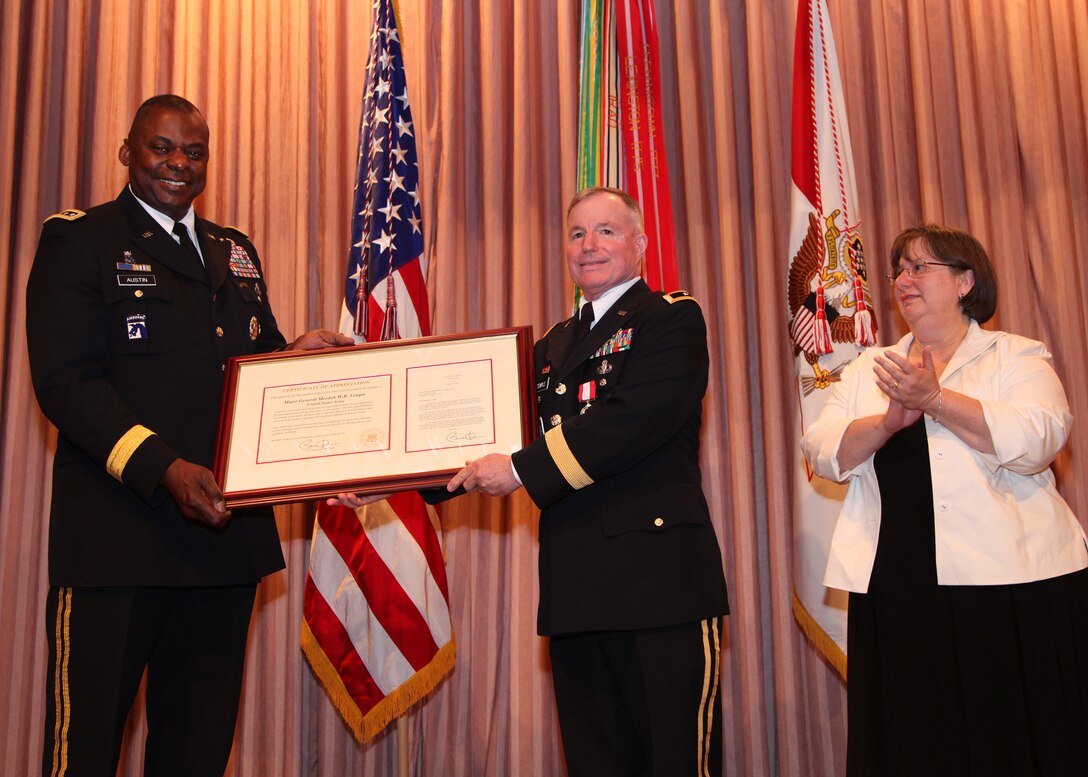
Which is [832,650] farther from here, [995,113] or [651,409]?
[995,113]

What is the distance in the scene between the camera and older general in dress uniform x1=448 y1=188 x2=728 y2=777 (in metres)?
2.22

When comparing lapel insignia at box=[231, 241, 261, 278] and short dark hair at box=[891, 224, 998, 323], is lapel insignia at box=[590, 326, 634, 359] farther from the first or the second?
lapel insignia at box=[231, 241, 261, 278]

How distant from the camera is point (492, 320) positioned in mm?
4176

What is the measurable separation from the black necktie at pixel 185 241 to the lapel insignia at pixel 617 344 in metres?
1.14

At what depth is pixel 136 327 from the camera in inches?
95.9

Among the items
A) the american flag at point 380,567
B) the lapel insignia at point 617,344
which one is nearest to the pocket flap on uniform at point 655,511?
the lapel insignia at point 617,344

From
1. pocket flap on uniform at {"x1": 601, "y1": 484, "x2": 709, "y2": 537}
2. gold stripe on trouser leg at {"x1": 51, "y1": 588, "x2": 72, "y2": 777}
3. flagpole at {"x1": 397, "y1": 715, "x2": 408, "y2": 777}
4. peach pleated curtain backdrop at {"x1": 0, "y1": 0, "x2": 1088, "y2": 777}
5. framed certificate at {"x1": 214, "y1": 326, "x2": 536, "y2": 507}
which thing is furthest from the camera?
peach pleated curtain backdrop at {"x1": 0, "y1": 0, "x2": 1088, "y2": 777}

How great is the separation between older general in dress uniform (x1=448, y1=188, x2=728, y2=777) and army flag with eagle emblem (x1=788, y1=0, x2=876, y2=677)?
44.1 inches

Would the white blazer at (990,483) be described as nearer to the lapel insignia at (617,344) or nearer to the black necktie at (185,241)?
the lapel insignia at (617,344)

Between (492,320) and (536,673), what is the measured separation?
1517 millimetres

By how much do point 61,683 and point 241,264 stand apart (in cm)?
123

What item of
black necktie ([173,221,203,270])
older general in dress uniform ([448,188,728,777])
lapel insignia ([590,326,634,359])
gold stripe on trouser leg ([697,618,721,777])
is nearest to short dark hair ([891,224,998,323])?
older general in dress uniform ([448,188,728,777])

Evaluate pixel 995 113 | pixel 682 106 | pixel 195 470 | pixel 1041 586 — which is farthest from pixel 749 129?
pixel 195 470
